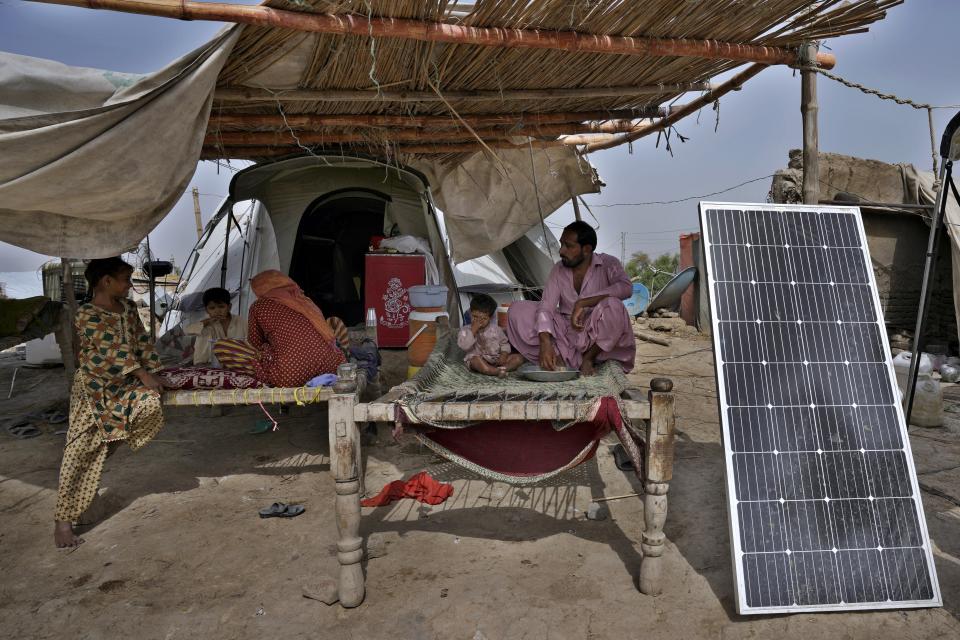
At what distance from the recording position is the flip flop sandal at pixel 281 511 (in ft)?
10.7

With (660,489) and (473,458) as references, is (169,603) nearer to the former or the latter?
(473,458)

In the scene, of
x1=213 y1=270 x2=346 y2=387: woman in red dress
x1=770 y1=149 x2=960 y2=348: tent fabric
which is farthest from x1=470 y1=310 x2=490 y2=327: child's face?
x1=770 y1=149 x2=960 y2=348: tent fabric

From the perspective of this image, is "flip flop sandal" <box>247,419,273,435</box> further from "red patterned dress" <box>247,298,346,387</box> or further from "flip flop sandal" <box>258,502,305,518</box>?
"flip flop sandal" <box>258,502,305,518</box>

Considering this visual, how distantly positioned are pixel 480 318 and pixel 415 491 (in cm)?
132

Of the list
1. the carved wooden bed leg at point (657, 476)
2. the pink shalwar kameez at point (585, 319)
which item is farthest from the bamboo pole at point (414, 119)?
the carved wooden bed leg at point (657, 476)

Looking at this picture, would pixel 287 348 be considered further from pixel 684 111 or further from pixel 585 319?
pixel 684 111

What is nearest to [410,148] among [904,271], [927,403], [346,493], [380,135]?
[380,135]

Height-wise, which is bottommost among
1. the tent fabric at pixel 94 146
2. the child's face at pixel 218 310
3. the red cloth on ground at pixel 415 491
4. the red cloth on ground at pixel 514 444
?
the red cloth on ground at pixel 415 491

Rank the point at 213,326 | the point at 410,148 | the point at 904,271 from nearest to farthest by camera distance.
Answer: the point at 213,326, the point at 410,148, the point at 904,271

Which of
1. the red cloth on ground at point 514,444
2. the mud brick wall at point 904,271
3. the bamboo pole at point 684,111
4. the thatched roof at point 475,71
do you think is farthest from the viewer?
the mud brick wall at point 904,271

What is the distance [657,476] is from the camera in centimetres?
237

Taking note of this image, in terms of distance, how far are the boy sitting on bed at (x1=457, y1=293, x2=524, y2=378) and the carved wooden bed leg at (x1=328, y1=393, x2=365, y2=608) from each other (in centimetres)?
167

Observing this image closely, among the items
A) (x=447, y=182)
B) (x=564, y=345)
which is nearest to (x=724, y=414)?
(x=564, y=345)

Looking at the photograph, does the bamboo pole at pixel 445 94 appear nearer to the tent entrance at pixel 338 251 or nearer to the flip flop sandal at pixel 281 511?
the flip flop sandal at pixel 281 511
